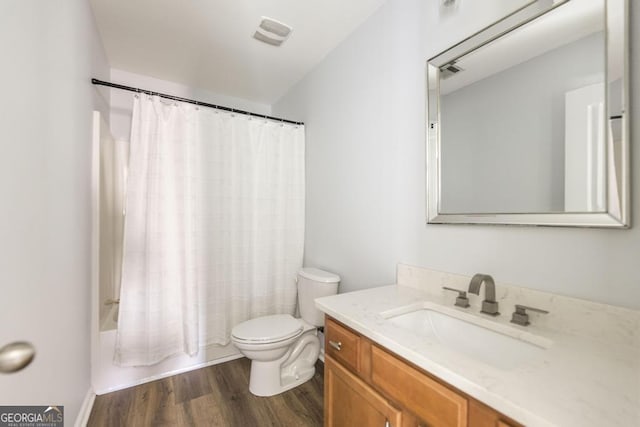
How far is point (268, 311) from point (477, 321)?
1.70 m

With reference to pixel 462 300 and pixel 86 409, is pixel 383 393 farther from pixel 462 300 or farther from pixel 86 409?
pixel 86 409

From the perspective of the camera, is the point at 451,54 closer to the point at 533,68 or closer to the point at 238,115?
the point at 533,68

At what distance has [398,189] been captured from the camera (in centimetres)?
154

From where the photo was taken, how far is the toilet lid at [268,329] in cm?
169

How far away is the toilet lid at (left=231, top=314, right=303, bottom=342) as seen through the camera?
5.56 feet

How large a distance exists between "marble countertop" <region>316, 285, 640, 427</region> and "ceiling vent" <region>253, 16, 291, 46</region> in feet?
6.14

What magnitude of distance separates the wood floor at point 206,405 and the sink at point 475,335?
0.93 m

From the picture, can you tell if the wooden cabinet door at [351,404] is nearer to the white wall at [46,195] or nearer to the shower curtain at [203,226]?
the white wall at [46,195]

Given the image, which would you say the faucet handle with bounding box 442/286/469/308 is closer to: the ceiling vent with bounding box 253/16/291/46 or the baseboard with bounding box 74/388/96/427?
the ceiling vent with bounding box 253/16/291/46

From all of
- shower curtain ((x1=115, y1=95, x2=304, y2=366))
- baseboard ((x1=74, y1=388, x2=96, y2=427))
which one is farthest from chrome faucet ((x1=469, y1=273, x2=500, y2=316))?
baseboard ((x1=74, y1=388, x2=96, y2=427))

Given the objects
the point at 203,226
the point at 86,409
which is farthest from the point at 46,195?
the point at 86,409

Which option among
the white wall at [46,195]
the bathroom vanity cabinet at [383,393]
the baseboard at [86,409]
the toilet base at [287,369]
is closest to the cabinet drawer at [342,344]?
the bathroom vanity cabinet at [383,393]

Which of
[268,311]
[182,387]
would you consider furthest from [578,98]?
[182,387]

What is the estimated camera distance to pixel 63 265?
1204mm
